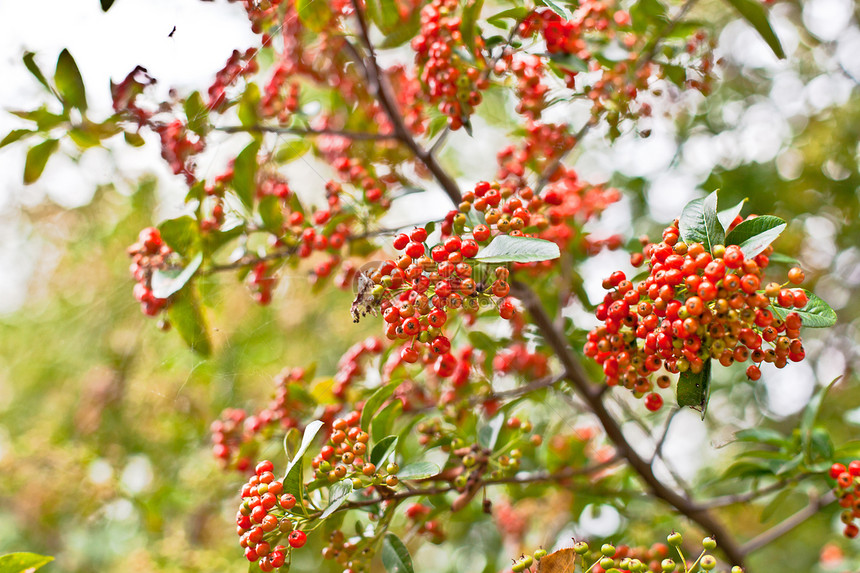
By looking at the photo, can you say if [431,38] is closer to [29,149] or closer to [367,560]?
[29,149]

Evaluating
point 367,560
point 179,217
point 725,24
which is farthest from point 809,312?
point 725,24

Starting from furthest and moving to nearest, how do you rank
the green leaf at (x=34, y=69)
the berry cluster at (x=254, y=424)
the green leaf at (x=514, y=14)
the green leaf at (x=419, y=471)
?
the berry cluster at (x=254, y=424) < the green leaf at (x=514, y=14) < the green leaf at (x=34, y=69) < the green leaf at (x=419, y=471)

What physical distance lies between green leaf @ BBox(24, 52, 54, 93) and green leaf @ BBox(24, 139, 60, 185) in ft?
0.47

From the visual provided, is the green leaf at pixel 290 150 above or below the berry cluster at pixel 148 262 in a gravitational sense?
above

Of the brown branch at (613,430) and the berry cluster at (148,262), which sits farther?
the brown branch at (613,430)

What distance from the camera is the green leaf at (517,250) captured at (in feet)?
3.52

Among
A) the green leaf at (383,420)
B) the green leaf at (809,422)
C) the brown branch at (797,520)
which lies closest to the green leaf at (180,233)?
the green leaf at (383,420)

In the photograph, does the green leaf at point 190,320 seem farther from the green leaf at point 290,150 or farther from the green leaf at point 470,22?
the green leaf at point 470,22

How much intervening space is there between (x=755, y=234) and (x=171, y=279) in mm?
1261

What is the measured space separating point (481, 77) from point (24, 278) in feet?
13.6

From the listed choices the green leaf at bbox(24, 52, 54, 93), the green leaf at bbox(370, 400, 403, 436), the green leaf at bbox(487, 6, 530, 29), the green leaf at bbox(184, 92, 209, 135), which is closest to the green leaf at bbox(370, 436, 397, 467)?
the green leaf at bbox(370, 400, 403, 436)

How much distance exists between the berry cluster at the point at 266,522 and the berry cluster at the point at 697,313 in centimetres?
68

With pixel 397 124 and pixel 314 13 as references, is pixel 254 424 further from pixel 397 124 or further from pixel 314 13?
pixel 314 13

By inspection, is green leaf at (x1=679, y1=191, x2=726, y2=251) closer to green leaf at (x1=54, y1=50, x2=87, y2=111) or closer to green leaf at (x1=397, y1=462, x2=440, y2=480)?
green leaf at (x1=397, y1=462, x2=440, y2=480)
